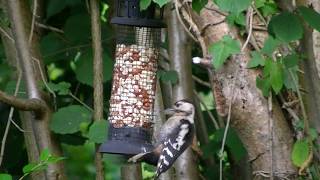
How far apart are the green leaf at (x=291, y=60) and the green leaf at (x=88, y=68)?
1.14 metres

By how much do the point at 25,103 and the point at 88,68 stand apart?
861 mm

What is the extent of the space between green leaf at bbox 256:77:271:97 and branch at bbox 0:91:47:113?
2.94 ft

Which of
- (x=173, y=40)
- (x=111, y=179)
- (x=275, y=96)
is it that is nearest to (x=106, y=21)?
(x=173, y=40)

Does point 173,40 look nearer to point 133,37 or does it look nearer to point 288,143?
point 133,37

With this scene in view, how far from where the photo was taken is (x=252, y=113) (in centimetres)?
345

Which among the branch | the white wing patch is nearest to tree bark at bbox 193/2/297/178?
the white wing patch

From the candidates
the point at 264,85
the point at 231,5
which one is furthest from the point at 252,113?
the point at 231,5

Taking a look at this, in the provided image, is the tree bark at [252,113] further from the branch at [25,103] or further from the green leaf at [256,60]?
the branch at [25,103]

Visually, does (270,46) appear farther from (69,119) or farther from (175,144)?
(69,119)

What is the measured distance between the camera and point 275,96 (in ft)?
11.4

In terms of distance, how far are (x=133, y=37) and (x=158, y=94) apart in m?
0.47

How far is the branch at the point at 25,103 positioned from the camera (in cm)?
307

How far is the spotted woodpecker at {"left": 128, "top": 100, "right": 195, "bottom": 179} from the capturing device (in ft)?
10.1

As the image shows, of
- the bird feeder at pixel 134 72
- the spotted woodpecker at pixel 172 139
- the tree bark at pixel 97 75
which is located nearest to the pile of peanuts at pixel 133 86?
the bird feeder at pixel 134 72
